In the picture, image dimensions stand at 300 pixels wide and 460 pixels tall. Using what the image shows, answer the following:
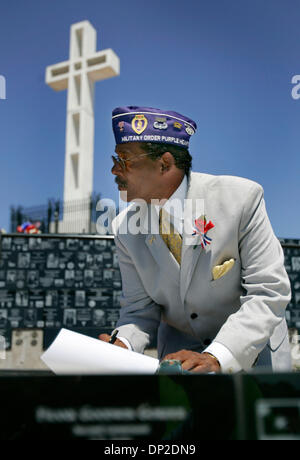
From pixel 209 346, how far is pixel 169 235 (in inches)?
18.6

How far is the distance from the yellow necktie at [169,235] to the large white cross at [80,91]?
40.3ft

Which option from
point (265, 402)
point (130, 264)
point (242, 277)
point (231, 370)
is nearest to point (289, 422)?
point (265, 402)

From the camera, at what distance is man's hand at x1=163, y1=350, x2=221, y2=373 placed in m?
0.96

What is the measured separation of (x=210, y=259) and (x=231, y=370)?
1.31 feet

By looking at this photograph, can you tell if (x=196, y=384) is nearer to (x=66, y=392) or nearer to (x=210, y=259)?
(x=66, y=392)

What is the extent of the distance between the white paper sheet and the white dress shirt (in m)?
0.30

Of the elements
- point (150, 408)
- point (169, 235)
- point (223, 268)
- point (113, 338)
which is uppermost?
point (169, 235)

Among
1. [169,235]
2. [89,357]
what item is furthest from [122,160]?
[89,357]

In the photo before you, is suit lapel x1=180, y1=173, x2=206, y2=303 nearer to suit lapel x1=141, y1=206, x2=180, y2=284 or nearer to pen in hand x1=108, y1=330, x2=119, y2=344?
suit lapel x1=141, y1=206, x2=180, y2=284

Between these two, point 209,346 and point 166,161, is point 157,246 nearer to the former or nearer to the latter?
point 166,161

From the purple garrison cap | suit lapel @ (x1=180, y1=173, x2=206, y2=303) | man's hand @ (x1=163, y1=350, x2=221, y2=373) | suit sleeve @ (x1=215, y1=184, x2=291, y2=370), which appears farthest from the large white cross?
man's hand @ (x1=163, y1=350, x2=221, y2=373)

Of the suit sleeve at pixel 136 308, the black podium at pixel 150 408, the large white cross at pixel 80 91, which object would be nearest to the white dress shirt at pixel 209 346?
A: the suit sleeve at pixel 136 308

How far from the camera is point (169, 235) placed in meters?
1.45

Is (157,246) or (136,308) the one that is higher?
(157,246)
